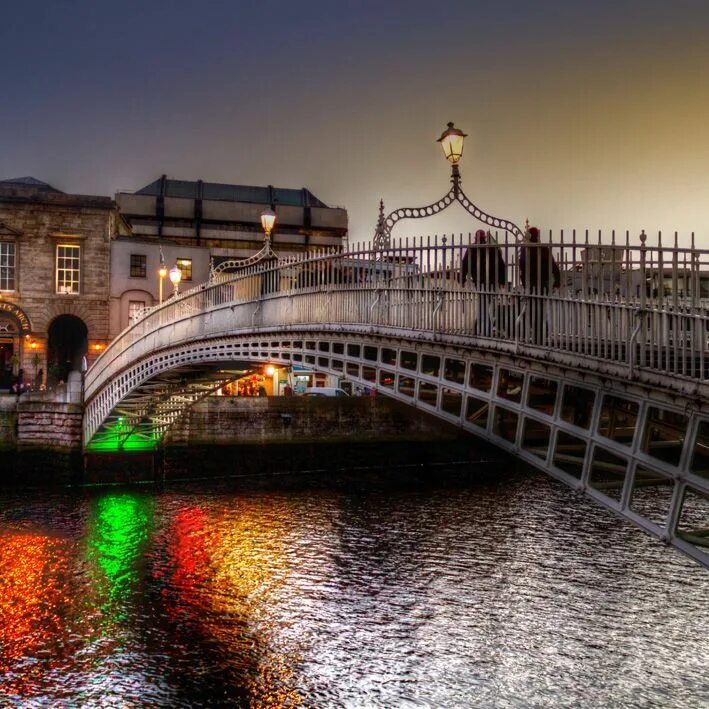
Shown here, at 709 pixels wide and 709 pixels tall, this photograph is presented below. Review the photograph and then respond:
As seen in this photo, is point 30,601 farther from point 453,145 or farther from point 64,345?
point 64,345

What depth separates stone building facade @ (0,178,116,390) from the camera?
128ft

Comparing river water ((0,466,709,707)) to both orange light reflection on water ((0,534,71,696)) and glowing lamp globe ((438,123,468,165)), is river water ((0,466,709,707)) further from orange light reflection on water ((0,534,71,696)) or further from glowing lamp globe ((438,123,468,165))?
glowing lamp globe ((438,123,468,165))

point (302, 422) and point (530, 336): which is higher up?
point (530, 336)

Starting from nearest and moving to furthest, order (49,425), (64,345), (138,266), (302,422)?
(49,425)
(302,422)
(138,266)
(64,345)

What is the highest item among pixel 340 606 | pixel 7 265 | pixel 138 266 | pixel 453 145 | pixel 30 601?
pixel 138 266

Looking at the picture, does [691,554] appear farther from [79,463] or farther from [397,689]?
[79,463]

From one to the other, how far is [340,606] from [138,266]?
28602 mm

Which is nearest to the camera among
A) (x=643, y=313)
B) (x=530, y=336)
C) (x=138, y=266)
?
(x=643, y=313)

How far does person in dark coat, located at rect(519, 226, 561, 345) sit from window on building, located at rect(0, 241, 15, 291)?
3443 centimetres

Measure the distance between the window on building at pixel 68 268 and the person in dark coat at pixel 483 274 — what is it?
32613 mm

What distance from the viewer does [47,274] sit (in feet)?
129

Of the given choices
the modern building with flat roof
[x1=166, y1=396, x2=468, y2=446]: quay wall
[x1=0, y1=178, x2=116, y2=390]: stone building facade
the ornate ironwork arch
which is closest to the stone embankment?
[x1=166, y1=396, x2=468, y2=446]: quay wall

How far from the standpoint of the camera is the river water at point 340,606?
12.8 meters

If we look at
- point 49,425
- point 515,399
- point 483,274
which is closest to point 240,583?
point 515,399
